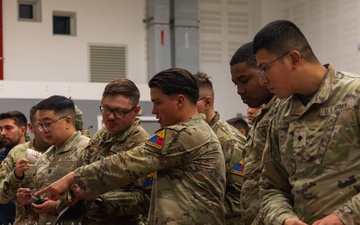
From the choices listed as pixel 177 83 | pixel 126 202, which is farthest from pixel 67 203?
pixel 177 83

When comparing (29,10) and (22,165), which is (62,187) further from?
(29,10)

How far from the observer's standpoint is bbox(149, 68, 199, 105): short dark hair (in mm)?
3588

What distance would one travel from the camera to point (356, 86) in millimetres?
2678

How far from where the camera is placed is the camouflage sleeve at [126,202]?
3.99 meters

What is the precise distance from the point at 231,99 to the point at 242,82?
9528 mm

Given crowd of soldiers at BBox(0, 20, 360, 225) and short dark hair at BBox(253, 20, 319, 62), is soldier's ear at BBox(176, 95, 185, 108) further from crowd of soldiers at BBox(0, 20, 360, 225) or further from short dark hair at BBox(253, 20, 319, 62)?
short dark hair at BBox(253, 20, 319, 62)

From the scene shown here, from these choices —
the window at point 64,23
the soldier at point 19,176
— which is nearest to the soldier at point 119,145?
the soldier at point 19,176

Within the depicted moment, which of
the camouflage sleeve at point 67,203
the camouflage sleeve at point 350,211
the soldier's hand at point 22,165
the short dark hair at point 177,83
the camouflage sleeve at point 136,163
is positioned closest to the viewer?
the camouflage sleeve at point 350,211

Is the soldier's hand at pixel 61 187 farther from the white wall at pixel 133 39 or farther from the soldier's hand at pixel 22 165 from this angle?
the white wall at pixel 133 39

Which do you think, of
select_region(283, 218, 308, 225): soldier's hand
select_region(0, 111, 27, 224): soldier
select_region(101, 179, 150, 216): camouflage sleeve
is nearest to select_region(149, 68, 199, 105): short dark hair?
select_region(101, 179, 150, 216): camouflage sleeve

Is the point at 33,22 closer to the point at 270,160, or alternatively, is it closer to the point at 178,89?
the point at 178,89

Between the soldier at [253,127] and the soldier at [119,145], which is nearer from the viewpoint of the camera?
the soldier at [253,127]

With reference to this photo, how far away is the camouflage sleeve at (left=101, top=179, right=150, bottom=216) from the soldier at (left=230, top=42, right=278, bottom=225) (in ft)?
2.32

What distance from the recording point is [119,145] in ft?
13.6
